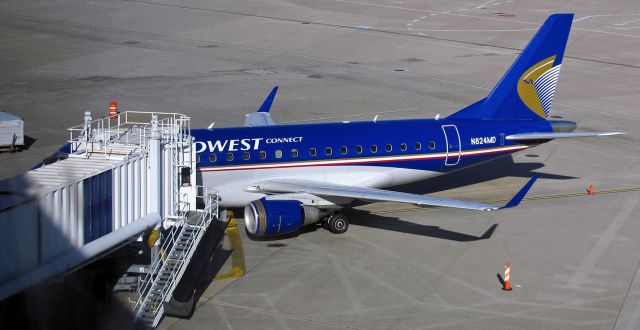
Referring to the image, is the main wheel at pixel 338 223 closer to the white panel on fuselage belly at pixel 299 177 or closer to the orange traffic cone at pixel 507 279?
the white panel on fuselage belly at pixel 299 177

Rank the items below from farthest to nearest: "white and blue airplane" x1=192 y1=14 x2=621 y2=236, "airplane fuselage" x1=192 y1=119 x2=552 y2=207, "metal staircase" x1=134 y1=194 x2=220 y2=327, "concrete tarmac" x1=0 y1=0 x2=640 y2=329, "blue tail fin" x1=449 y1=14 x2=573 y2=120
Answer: "blue tail fin" x1=449 y1=14 x2=573 y2=120
"airplane fuselage" x1=192 y1=119 x2=552 y2=207
"white and blue airplane" x1=192 y1=14 x2=621 y2=236
"concrete tarmac" x1=0 y1=0 x2=640 y2=329
"metal staircase" x1=134 y1=194 x2=220 y2=327

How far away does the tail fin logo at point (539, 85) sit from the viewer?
4394 centimetres

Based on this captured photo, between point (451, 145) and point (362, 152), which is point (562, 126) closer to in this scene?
point (451, 145)

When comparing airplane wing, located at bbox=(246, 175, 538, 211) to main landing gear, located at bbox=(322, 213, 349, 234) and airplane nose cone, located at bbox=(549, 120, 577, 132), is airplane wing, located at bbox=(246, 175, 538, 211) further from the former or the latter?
airplane nose cone, located at bbox=(549, 120, 577, 132)

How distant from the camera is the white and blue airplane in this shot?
36.9m

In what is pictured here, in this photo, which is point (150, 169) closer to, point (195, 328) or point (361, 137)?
point (195, 328)

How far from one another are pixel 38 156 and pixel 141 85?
18259 millimetres

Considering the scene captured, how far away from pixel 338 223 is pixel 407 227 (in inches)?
123

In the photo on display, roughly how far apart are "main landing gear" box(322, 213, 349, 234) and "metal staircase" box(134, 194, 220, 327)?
713cm

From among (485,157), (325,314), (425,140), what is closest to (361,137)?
(425,140)

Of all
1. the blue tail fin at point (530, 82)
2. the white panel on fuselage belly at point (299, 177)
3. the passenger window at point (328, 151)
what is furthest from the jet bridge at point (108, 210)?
the blue tail fin at point (530, 82)

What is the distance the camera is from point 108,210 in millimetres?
26781

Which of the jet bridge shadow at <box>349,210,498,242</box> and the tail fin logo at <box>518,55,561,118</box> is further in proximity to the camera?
the tail fin logo at <box>518,55,561,118</box>

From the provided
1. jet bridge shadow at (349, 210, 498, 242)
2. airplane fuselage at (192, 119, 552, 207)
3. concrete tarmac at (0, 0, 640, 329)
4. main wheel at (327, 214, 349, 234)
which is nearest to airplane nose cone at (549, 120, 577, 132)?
airplane fuselage at (192, 119, 552, 207)
